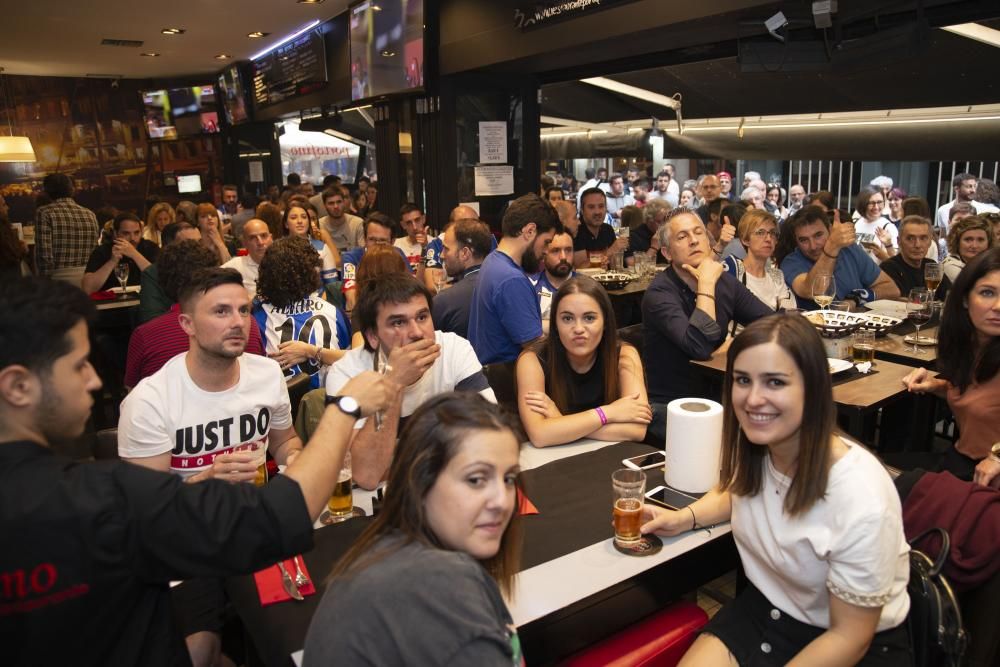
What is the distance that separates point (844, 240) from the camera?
4.17 meters

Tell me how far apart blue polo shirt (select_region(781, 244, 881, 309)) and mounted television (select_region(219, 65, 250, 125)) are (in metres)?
10.2

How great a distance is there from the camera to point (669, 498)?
2010mm

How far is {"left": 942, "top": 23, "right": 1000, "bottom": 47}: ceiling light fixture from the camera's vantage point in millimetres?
4801

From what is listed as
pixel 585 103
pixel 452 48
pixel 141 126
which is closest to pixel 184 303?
pixel 452 48

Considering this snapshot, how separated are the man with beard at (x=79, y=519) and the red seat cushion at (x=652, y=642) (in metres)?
0.83

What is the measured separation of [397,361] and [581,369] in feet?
2.91

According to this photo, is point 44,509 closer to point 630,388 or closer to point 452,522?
point 452,522

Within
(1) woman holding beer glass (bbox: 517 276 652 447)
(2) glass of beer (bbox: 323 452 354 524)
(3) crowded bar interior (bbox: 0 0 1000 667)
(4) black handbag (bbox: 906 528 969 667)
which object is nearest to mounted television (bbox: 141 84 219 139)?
(3) crowded bar interior (bbox: 0 0 1000 667)

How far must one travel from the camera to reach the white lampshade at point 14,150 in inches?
352

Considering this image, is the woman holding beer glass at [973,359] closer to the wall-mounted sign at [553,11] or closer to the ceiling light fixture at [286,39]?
the wall-mounted sign at [553,11]

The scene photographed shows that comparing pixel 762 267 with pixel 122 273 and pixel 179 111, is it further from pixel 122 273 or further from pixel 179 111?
pixel 179 111

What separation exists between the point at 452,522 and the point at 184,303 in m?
1.51

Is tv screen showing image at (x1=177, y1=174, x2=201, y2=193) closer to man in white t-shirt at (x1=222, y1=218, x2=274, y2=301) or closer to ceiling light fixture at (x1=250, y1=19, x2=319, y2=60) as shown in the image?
ceiling light fixture at (x1=250, y1=19, x2=319, y2=60)

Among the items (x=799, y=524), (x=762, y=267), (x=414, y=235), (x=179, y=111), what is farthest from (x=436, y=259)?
(x=179, y=111)
